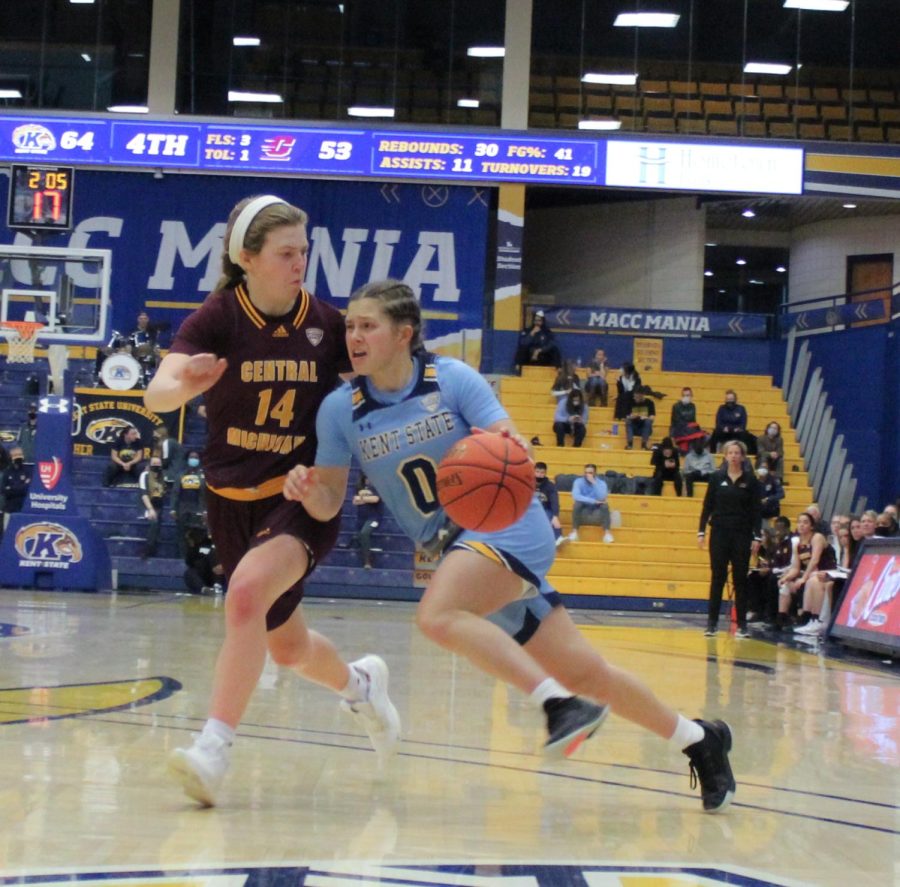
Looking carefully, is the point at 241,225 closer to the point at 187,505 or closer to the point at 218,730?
the point at 218,730

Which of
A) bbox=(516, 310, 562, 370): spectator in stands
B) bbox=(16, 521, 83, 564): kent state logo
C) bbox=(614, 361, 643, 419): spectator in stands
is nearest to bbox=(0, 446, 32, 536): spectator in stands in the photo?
bbox=(16, 521, 83, 564): kent state logo

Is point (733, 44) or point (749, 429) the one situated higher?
point (733, 44)

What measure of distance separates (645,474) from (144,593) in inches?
342

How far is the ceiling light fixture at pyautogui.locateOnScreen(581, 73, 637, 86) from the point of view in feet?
80.1

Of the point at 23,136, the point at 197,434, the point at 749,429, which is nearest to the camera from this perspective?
the point at 197,434

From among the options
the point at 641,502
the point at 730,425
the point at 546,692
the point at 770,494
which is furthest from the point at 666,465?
the point at 546,692

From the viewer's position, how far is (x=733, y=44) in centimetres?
2461

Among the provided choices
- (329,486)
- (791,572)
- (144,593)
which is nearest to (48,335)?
(144,593)

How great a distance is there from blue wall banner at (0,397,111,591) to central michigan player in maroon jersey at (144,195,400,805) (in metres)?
11.0

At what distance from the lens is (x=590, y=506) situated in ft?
59.8

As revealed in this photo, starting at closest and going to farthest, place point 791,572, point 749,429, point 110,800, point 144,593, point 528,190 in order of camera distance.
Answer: point 110,800 → point 791,572 → point 144,593 → point 749,429 → point 528,190

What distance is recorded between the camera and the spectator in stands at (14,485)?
16734mm

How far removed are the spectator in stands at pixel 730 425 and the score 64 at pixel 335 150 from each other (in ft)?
28.0

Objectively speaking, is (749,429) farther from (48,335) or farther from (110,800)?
(110,800)
